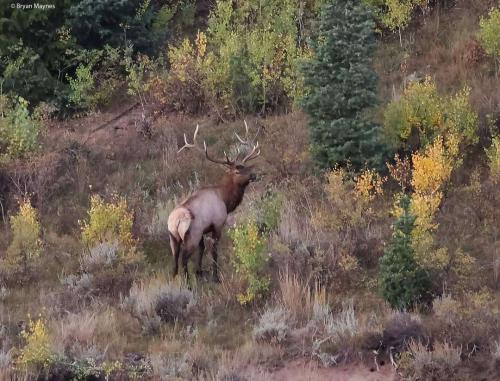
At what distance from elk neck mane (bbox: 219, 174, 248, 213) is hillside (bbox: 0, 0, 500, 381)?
0.21 meters

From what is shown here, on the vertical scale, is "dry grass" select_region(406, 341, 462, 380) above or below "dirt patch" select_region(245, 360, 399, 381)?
above

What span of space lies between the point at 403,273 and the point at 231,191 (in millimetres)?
3016

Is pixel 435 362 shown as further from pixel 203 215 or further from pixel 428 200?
pixel 203 215

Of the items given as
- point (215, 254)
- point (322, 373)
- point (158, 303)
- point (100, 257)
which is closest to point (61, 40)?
point (100, 257)

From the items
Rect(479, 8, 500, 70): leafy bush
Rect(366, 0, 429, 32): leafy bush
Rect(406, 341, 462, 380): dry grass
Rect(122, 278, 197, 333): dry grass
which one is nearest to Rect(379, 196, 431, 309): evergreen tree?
Rect(406, 341, 462, 380): dry grass

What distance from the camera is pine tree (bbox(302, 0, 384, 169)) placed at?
1185 centimetres

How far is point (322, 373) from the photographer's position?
8.10 meters

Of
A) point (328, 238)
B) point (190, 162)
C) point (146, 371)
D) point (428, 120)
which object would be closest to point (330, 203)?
point (328, 238)

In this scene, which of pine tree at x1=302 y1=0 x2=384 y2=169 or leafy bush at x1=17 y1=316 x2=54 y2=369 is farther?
pine tree at x1=302 y1=0 x2=384 y2=169

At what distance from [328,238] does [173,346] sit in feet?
9.20

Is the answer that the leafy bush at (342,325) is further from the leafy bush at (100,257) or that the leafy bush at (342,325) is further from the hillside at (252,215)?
the leafy bush at (100,257)

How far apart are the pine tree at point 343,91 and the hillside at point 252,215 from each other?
20 centimetres

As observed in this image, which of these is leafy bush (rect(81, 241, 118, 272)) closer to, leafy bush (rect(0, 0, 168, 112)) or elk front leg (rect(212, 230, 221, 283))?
elk front leg (rect(212, 230, 221, 283))

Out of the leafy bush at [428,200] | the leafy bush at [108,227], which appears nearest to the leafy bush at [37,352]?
the leafy bush at [108,227]
